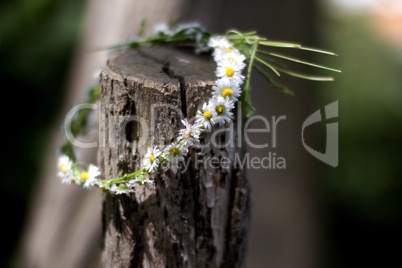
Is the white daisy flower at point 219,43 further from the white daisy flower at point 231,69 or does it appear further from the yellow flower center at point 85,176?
the yellow flower center at point 85,176

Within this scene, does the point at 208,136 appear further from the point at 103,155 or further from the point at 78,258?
the point at 78,258

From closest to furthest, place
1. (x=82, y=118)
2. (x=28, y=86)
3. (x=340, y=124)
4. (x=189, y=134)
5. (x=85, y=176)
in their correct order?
(x=189, y=134) < (x=85, y=176) < (x=82, y=118) < (x=28, y=86) < (x=340, y=124)

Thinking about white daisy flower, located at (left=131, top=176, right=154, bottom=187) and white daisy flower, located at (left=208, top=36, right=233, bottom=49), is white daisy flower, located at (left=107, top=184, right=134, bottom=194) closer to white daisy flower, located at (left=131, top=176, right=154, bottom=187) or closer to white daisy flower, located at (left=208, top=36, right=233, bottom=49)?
white daisy flower, located at (left=131, top=176, right=154, bottom=187)

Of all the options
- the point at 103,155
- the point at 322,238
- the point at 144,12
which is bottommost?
the point at 322,238

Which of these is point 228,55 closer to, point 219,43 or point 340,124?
point 219,43

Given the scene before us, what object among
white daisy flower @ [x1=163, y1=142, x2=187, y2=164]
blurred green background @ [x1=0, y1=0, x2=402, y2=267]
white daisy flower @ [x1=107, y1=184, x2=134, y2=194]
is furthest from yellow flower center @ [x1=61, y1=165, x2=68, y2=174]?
blurred green background @ [x1=0, y1=0, x2=402, y2=267]

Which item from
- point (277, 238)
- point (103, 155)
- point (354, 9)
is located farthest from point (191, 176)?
point (354, 9)

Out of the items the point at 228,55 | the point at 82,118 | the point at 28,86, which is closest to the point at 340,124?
the point at 28,86

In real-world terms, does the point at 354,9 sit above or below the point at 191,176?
above
